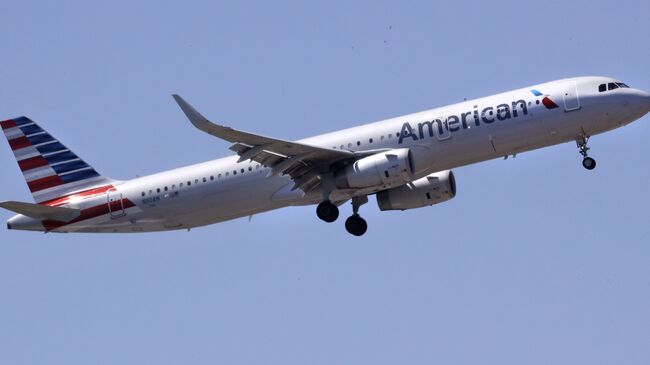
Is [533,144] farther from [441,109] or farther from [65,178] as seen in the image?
[65,178]

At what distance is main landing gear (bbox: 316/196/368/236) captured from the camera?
49.5 meters

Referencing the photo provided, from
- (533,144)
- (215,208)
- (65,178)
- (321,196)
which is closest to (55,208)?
(65,178)

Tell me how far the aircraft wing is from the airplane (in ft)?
0.15

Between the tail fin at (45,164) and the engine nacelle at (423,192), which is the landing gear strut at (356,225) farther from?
the tail fin at (45,164)

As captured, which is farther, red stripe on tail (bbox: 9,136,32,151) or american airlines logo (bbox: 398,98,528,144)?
red stripe on tail (bbox: 9,136,32,151)

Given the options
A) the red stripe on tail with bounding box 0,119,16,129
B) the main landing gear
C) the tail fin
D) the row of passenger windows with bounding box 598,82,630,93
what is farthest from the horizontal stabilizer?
the row of passenger windows with bounding box 598,82,630,93

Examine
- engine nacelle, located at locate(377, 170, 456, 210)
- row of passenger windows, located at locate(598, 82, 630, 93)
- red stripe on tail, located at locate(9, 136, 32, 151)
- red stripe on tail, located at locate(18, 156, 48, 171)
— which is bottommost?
engine nacelle, located at locate(377, 170, 456, 210)

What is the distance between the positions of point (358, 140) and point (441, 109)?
3.61 meters

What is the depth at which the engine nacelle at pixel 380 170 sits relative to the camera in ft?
153

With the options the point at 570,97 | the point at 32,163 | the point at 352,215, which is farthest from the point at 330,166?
the point at 32,163

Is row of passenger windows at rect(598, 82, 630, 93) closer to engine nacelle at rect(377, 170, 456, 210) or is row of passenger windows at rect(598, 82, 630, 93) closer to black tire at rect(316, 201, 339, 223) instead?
engine nacelle at rect(377, 170, 456, 210)

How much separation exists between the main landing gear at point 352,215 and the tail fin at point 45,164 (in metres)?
10.6

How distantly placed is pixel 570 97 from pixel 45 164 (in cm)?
2392

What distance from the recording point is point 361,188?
48.0 m
